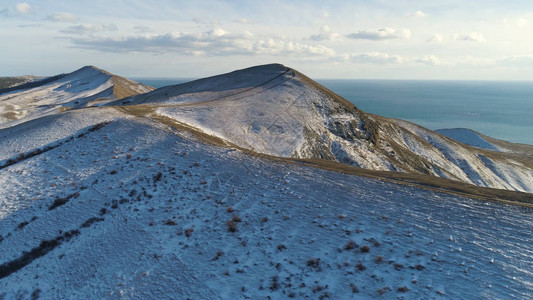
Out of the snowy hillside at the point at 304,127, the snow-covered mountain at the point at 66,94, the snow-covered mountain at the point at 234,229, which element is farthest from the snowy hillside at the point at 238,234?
the snow-covered mountain at the point at 66,94

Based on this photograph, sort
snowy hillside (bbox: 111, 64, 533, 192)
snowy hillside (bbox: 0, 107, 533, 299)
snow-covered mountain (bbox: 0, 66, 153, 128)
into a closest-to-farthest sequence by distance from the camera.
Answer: snowy hillside (bbox: 0, 107, 533, 299) → snowy hillside (bbox: 111, 64, 533, 192) → snow-covered mountain (bbox: 0, 66, 153, 128)

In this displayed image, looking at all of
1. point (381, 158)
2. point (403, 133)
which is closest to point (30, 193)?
point (381, 158)

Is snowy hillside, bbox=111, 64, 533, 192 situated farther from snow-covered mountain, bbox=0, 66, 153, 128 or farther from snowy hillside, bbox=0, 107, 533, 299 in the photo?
snow-covered mountain, bbox=0, 66, 153, 128

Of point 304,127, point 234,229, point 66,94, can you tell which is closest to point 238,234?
point 234,229

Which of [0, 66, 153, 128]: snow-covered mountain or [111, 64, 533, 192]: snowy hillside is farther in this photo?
[0, 66, 153, 128]: snow-covered mountain

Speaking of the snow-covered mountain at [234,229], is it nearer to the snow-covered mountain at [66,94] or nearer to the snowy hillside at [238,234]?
the snowy hillside at [238,234]

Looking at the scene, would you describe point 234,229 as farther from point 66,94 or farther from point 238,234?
point 66,94

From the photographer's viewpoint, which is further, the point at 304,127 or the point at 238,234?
the point at 304,127

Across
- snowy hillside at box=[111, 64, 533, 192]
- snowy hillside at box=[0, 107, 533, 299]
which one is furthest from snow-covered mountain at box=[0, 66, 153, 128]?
snowy hillside at box=[0, 107, 533, 299]
